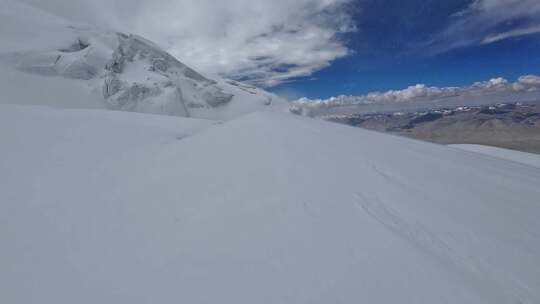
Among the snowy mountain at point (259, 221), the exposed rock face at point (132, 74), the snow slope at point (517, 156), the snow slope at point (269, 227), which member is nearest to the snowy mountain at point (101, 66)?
the exposed rock face at point (132, 74)

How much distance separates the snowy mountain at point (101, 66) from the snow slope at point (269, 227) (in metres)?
33.0

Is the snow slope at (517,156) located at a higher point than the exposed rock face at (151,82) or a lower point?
lower

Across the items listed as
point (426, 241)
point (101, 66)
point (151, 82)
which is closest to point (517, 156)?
point (426, 241)

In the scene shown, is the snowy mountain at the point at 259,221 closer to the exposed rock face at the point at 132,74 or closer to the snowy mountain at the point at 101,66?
the snowy mountain at the point at 101,66

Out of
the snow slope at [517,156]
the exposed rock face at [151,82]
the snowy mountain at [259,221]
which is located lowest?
the snow slope at [517,156]

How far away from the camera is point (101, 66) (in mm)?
39250

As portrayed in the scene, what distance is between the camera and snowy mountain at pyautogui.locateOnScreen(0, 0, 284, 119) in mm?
32781

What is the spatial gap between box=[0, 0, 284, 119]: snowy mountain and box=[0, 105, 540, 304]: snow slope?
33.0m

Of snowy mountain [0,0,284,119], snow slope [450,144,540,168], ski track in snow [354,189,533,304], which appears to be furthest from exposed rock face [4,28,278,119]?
ski track in snow [354,189,533,304]

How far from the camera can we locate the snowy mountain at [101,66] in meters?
32.8

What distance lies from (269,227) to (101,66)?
44.9 meters

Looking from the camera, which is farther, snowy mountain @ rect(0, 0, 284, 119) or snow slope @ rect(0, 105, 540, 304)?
snowy mountain @ rect(0, 0, 284, 119)

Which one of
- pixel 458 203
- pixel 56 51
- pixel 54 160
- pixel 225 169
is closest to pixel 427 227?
pixel 458 203

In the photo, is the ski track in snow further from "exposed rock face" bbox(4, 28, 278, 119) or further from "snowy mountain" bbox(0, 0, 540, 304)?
"exposed rock face" bbox(4, 28, 278, 119)
